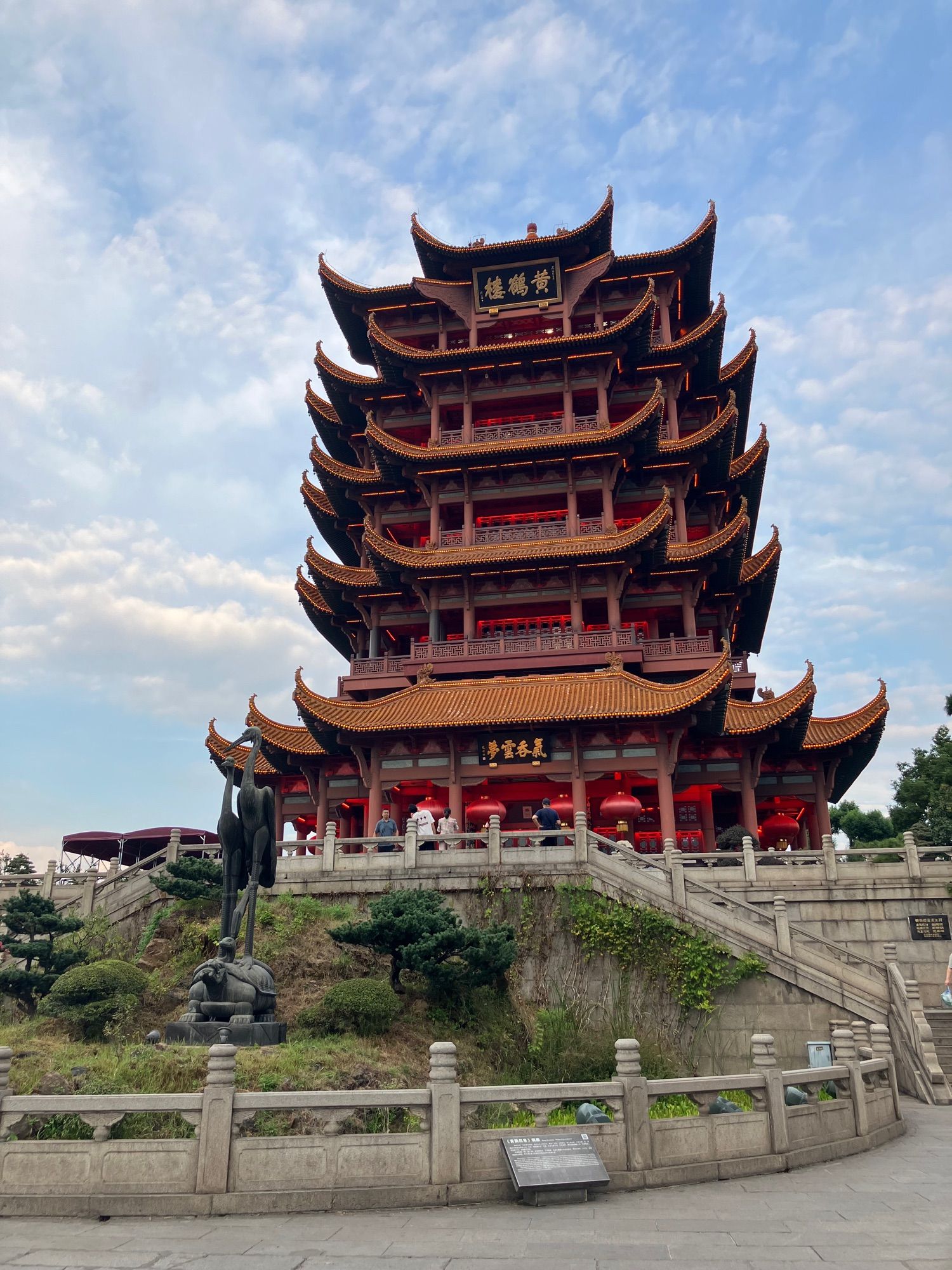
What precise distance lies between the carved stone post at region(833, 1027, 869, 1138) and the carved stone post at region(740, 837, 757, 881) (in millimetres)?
6740

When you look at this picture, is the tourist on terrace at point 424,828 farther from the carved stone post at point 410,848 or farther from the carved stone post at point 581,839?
the carved stone post at point 581,839

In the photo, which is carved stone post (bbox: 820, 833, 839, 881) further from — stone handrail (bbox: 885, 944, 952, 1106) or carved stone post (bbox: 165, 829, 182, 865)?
carved stone post (bbox: 165, 829, 182, 865)

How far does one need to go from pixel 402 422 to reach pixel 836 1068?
27400mm

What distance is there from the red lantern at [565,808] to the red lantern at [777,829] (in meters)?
6.46

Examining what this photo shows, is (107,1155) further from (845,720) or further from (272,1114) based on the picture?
(845,720)

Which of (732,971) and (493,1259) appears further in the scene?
(732,971)

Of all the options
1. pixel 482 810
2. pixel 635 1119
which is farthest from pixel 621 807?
pixel 635 1119

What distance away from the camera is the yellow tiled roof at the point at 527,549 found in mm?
26453

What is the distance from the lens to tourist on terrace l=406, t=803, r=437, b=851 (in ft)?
62.1

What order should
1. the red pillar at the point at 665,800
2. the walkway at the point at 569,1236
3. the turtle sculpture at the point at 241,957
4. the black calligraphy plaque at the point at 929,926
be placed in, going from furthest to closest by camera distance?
the red pillar at the point at 665,800, the black calligraphy plaque at the point at 929,926, the turtle sculpture at the point at 241,957, the walkway at the point at 569,1236

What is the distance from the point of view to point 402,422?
34.0 metres

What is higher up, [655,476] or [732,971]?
[655,476]

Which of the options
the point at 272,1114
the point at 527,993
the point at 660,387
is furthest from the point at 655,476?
the point at 272,1114

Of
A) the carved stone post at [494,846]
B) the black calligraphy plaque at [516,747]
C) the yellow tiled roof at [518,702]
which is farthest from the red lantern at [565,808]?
the carved stone post at [494,846]
